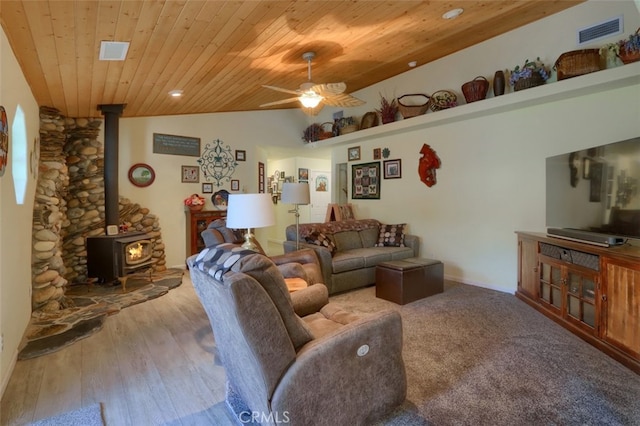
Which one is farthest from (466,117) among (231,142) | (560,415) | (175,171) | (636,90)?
(175,171)

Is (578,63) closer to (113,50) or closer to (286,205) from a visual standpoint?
(113,50)

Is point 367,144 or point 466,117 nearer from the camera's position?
point 466,117

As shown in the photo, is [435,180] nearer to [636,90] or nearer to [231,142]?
[636,90]

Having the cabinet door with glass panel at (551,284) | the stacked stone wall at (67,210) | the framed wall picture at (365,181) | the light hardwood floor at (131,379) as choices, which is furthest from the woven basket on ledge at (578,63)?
the stacked stone wall at (67,210)

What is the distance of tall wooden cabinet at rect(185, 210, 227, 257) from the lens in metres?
5.60

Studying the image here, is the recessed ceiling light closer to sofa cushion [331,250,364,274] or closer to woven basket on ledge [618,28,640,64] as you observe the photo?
woven basket on ledge [618,28,640,64]

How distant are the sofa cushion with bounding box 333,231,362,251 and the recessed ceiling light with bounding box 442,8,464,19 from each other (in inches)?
117

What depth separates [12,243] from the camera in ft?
7.93

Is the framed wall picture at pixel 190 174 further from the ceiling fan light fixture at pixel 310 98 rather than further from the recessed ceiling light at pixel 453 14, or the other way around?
the recessed ceiling light at pixel 453 14

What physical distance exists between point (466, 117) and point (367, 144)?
6.43 feet

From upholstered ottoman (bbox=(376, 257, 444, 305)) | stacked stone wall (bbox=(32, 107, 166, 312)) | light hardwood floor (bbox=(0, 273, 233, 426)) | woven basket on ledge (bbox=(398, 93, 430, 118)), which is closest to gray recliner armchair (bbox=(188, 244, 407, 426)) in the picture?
light hardwood floor (bbox=(0, 273, 233, 426))

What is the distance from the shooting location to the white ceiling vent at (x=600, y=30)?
325 centimetres

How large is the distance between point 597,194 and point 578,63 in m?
1.46

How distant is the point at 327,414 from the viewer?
152 cm
